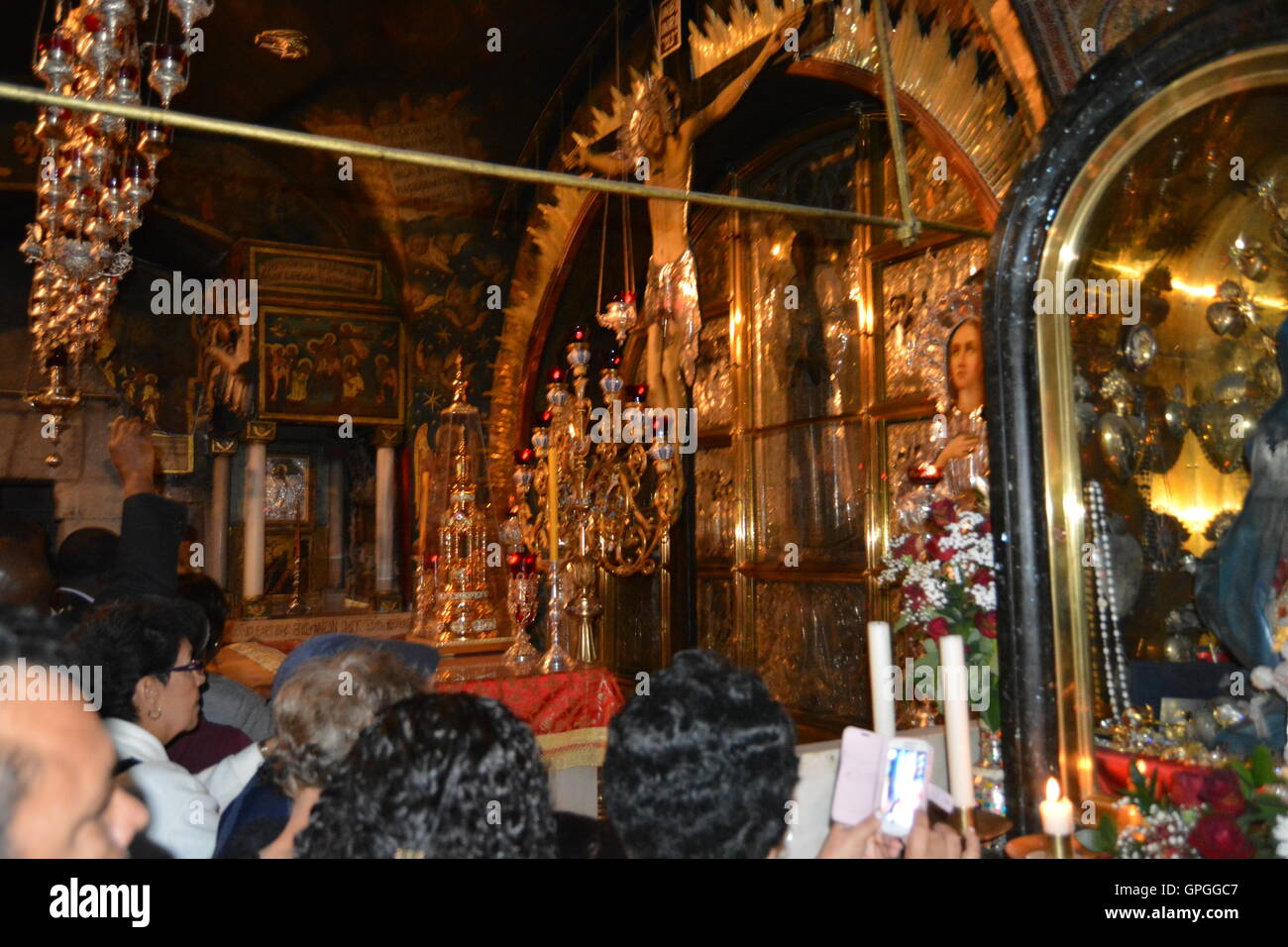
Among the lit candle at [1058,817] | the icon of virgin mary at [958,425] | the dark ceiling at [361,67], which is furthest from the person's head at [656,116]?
the lit candle at [1058,817]

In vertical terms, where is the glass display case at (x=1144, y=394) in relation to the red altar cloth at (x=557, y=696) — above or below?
above

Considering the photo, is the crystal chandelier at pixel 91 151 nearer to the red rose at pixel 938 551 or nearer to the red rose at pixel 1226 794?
the red rose at pixel 938 551

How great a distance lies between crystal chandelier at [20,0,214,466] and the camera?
4137mm

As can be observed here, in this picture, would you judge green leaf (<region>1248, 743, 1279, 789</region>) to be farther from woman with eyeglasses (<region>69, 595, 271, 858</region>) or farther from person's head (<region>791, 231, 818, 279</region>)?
person's head (<region>791, 231, 818, 279</region>)

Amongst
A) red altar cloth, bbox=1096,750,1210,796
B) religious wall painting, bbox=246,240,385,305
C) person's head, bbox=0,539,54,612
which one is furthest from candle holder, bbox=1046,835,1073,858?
religious wall painting, bbox=246,240,385,305

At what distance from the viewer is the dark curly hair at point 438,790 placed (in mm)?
1405

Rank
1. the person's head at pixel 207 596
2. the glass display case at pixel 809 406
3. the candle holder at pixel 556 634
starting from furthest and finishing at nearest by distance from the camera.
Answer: the glass display case at pixel 809 406
the candle holder at pixel 556 634
the person's head at pixel 207 596

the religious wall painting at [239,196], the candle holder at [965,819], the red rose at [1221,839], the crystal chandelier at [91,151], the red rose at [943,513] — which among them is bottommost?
the red rose at [1221,839]

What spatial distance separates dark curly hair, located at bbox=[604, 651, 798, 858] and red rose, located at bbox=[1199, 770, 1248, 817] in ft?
3.90

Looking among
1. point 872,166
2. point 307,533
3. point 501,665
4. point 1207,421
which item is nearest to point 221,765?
point 501,665

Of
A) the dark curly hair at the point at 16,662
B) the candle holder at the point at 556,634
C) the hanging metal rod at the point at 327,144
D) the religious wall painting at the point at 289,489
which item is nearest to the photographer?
the dark curly hair at the point at 16,662

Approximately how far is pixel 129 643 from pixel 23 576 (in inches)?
46.6

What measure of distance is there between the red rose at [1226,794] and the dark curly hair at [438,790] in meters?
1.60
